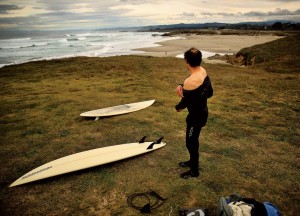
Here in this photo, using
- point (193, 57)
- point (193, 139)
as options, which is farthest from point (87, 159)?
point (193, 57)

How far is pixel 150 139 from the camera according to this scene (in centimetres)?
628

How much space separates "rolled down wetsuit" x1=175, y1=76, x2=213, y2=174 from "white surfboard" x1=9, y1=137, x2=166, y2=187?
164cm

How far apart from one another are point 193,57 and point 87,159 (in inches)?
126

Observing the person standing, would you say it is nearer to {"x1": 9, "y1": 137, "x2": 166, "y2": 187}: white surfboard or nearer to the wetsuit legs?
the wetsuit legs

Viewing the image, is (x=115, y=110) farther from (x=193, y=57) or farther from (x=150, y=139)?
(x=193, y=57)

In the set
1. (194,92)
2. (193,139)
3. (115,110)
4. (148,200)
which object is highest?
(194,92)

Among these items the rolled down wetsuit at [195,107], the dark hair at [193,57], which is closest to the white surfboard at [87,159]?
the rolled down wetsuit at [195,107]

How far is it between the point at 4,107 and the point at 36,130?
3407 mm

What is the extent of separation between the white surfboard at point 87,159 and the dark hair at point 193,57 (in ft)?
8.25

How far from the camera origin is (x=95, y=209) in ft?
12.6

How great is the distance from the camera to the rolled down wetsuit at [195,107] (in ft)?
12.3

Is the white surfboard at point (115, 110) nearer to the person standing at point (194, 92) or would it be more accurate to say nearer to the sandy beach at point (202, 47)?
the person standing at point (194, 92)

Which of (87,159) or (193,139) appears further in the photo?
(87,159)

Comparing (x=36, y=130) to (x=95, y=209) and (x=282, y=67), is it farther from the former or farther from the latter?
(x=282, y=67)
